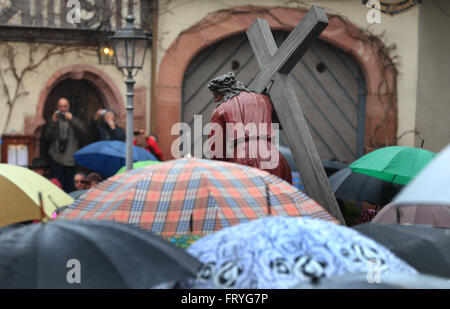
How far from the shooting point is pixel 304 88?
1312cm

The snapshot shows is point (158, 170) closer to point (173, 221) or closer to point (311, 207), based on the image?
point (173, 221)

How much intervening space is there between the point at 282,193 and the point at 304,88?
369 inches

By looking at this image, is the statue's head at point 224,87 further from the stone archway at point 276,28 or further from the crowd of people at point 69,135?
the stone archway at point 276,28

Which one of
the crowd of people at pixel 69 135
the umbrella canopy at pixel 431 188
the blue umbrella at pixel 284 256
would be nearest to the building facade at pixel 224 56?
the crowd of people at pixel 69 135

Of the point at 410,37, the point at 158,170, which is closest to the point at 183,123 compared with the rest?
the point at 410,37

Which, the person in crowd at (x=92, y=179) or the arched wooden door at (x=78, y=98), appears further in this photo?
the arched wooden door at (x=78, y=98)

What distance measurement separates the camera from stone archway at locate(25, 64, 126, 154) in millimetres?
12664

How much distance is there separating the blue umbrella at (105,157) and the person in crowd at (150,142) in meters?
1.41

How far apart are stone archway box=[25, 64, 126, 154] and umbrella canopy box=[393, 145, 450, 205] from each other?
1051cm

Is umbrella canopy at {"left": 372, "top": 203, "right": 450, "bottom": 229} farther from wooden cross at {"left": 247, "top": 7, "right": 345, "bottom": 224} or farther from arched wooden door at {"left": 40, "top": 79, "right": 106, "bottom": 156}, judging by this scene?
arched wooden door at {"left": 40, "top": 79, "right": 106, "bottom": 156}

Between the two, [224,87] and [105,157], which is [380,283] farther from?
[105,157]

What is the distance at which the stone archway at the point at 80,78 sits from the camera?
12.7 metres

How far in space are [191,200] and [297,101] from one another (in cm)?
309
